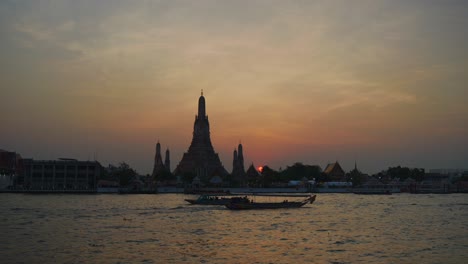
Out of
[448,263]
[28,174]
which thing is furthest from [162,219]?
[28,174]

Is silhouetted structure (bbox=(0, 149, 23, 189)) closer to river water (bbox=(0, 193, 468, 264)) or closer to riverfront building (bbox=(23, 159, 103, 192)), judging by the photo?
riverfront building (bbox=(23, 159, 103, 192))

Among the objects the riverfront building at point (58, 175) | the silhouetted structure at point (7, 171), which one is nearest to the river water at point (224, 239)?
the riverfront building at point (58, 175)

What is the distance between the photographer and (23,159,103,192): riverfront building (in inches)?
6855

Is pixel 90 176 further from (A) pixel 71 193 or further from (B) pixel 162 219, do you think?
(B) pixel 162 219

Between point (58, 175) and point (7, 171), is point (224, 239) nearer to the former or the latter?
point (58, 175)

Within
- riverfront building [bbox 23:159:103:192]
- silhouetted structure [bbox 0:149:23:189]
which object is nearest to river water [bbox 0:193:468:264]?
riverfront building [bbox 23:159:103:192]

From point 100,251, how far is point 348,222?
1412 inches

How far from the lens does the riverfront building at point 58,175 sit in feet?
571

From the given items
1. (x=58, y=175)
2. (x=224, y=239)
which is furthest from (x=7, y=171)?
(x=224, y=239)

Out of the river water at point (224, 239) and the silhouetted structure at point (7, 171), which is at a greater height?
the silhouetted structure at point (7, 171)

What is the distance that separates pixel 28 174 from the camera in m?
175

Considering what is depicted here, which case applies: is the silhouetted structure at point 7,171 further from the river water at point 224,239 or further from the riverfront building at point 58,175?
the river water at point 224,239

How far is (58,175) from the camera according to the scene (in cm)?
17562

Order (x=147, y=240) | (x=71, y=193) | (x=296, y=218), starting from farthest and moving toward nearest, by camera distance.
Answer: (x=71, y=193) < (x=296, y=218) < (x=147, y=240)
